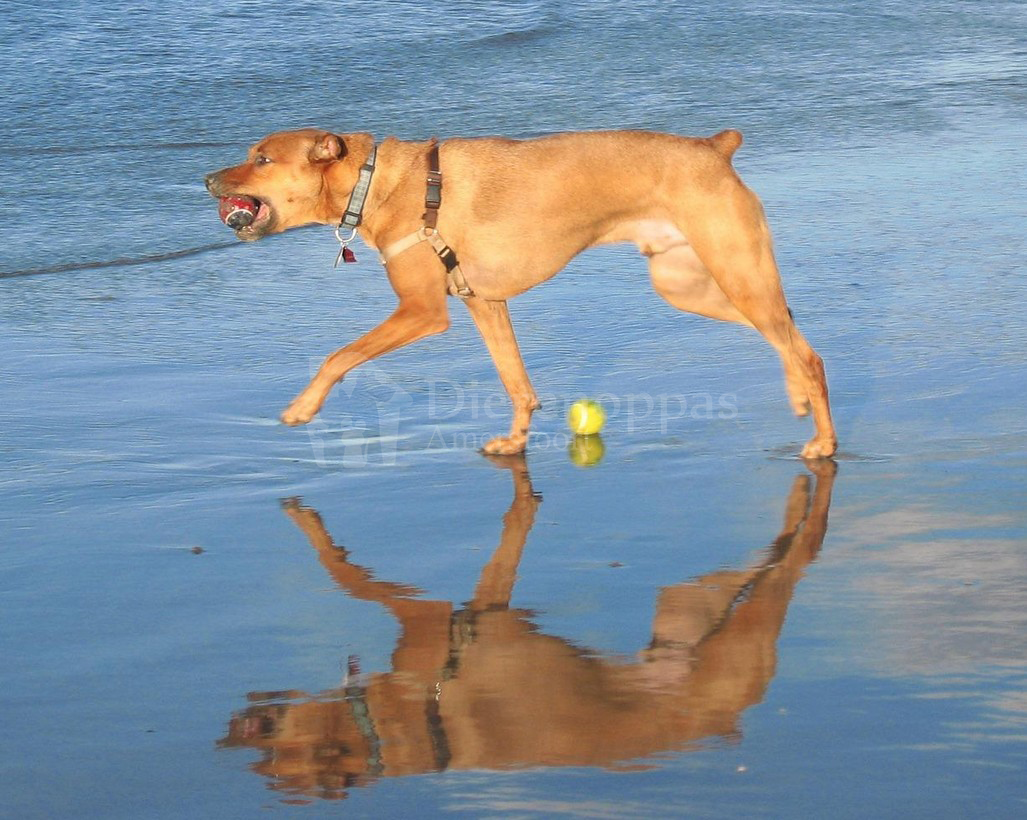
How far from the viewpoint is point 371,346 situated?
19.0 ft

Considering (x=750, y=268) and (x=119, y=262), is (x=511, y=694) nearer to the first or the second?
(x=750, y=268)

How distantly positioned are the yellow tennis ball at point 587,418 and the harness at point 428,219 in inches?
26.8

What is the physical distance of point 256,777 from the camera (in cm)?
341

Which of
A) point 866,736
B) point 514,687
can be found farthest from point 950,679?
point 514,687

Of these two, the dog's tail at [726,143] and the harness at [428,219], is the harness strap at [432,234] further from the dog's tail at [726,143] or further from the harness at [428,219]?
the dog's tail at [726,143]

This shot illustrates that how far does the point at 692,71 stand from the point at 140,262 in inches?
286

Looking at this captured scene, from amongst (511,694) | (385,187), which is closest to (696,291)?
(385,187)

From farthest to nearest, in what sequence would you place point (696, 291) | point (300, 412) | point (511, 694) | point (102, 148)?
point (102, 148) → point (696, 291) → point (300, 412) → point (511, 694)

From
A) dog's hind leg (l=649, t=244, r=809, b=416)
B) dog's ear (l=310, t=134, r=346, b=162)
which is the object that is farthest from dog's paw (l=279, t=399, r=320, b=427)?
dog's hind leg (l=649, t=244, r=809, b=416)

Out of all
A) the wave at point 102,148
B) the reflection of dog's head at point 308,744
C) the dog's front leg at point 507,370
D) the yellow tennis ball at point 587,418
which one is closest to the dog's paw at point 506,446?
the dog's front leg at point 507,370

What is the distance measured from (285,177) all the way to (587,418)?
1.50 metres

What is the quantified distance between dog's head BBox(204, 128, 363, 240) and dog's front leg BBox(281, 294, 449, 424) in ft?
1.83

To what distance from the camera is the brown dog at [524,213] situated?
594cm

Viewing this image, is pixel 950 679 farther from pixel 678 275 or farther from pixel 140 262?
pixel 140 262
